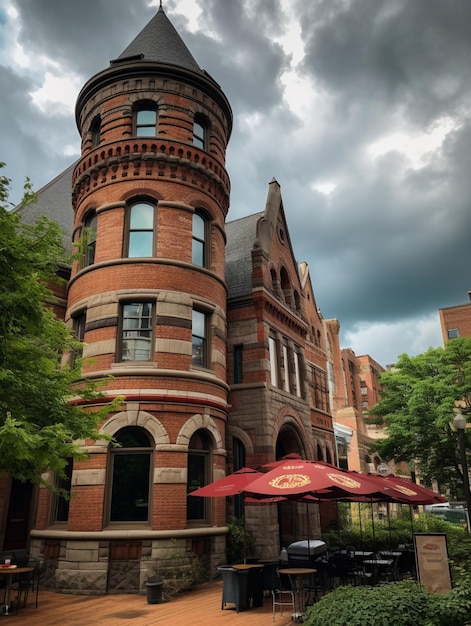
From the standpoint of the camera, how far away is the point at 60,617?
406 inches

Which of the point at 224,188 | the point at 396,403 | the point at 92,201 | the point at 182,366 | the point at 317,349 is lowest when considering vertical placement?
the point at 182,366

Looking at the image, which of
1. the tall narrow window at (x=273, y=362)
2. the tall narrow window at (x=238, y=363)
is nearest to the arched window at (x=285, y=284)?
the tall narrow window at (x=273, y=362)

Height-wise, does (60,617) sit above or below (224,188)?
below

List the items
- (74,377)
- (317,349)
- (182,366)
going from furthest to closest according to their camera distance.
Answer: (317,349) < (182,366) < (74,377)

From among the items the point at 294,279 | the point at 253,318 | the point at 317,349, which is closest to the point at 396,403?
the point at 317,349

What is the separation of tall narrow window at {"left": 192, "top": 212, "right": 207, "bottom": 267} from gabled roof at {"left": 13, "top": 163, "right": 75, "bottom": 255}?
577cm

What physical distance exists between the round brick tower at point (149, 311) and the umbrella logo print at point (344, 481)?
208 inches

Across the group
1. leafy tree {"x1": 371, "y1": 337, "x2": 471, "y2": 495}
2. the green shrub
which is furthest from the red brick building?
leafy tree {"x1": 371, "y1": 337, "x2": 471, "y2": 495}

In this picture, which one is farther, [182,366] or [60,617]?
[182,366]

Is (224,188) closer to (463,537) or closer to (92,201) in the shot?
(92,201)

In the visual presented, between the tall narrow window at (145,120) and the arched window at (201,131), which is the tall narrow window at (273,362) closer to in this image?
the arched window at (201,131)

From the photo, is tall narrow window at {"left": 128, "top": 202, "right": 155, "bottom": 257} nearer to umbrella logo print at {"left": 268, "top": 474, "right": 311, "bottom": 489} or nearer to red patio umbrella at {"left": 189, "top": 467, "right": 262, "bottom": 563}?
red patio umbrella at {"left": 189, "top": 467, "right": 262, "bottom": 563}

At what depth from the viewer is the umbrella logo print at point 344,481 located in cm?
983

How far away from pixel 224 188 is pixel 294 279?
7932 millimetres
